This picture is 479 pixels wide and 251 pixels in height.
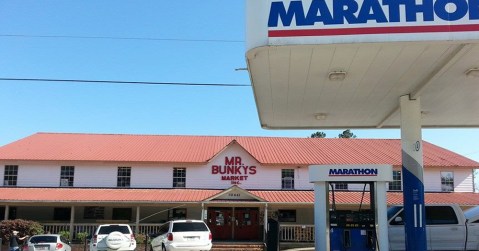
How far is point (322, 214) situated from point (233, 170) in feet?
81.7

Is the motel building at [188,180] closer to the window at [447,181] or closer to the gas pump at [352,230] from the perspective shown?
the window at [447,181]

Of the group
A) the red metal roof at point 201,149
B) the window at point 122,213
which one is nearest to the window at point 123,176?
the red metal roof at point 201,149

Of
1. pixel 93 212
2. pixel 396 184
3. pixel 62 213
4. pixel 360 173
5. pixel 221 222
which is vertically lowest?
pixel 221 222

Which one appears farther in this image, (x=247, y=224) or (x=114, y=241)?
(x=247, y=224)

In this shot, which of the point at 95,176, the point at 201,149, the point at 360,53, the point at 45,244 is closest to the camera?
the point at 360,53

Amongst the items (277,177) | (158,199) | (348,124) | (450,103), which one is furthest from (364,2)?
(277,177)

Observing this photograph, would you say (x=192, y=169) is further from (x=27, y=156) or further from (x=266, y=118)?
(x=266, y=118)

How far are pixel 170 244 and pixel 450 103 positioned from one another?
1202 centimetres

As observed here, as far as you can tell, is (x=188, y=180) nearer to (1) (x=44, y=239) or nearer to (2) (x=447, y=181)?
(1) (x=44, y=239)

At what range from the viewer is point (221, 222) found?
37750mm

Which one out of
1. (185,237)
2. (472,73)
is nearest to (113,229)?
(185,237)

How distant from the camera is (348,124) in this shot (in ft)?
61.7

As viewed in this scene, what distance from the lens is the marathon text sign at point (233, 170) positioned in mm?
37562

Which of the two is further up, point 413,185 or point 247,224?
point 413,185
